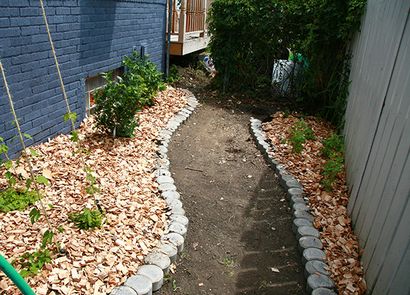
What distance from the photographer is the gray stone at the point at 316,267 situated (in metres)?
3.02

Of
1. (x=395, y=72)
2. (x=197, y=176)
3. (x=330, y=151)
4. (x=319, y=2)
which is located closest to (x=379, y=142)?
(x=395, y=72)

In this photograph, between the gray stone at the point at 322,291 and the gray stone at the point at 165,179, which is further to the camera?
the gray stone at the point at 165,179

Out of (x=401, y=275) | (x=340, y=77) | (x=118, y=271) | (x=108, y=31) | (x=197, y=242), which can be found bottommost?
(x=197, y=242)

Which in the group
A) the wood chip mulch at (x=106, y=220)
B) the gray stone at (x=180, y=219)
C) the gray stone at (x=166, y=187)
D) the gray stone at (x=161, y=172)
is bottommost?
the gray stone at (x=180, y=219)

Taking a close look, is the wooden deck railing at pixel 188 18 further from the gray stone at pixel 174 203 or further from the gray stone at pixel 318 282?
the gray stone at pixel 318 282

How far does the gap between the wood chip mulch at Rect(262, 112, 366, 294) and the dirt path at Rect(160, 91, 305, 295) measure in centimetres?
32

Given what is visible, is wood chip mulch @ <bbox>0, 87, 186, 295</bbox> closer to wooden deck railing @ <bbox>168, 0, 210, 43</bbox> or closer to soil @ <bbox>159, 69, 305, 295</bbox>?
soil @ <bbox>159, 69, 305, 295</bbox>

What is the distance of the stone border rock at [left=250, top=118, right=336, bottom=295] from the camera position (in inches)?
114

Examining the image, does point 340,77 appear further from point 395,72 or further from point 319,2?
point 395,72

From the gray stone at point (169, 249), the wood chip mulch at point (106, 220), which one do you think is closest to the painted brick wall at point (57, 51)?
the wood chip mulch at point (106, 220)

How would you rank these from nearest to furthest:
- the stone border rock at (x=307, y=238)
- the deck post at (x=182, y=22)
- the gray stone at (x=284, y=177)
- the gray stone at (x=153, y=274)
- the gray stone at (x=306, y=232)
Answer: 1. the gray stone at (x=153, y=274)
2. the stone border rock at (x=307, y=238)
3. the gray stone at (x=306, y=232)
4. the gray stone at (x=284, y=177)
5. the deck post at (x=182, y=22)

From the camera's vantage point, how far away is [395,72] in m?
3.01

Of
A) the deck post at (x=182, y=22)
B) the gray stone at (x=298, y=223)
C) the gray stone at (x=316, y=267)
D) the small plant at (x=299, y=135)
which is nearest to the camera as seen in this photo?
the gray stone at (x=316, y=267)

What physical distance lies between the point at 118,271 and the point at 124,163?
183cm
